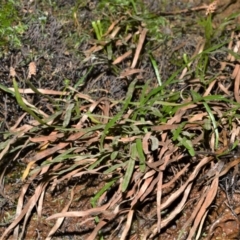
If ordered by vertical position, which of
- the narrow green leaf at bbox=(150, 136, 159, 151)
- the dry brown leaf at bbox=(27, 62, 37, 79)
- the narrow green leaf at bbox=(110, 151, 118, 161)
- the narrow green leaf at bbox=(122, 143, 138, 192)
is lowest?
the narrow green leaf at bbox=(122, 143, 138, 192)

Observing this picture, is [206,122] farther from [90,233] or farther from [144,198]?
[90,233]

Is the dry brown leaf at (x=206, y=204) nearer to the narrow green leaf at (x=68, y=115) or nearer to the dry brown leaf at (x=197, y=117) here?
the dry brown leaf at (x=197, y=117)

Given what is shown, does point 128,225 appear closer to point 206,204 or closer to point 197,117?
point 206,204

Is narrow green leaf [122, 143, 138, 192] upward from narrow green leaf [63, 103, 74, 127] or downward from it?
downward

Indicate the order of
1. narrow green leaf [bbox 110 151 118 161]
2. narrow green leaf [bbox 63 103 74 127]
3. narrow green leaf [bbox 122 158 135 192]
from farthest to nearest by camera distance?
narrow green leaf [bbox 63 103 74 127] → narrow green leaf [bbox 110 151 118 161] → narrow green leaf [bbox 122 158 135 192]

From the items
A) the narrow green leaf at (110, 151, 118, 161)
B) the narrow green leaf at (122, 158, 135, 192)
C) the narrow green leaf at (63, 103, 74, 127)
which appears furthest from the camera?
→ the narrow green leaf at (63, 103, 74, 127)

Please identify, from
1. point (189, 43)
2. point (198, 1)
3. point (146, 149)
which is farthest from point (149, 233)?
point (198, 1)

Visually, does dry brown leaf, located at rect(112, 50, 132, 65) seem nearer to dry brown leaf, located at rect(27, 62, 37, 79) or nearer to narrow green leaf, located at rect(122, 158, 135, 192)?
dry brown leaf, located at rect(27, 62, 37, 79)

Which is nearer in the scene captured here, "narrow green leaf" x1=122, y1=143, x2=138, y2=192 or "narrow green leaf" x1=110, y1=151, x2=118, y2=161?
"narrow green leaf" x1=122, y1=143, x2=138, y2=192

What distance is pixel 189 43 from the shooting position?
8.86 feet

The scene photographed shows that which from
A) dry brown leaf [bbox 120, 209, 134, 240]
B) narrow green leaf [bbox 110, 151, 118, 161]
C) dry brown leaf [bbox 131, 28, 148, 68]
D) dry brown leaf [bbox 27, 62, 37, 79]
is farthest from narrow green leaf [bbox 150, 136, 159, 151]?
dry brown leaf [bbox 27, 62, 37, 79]

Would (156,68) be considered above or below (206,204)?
above

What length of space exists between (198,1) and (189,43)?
0.26 m

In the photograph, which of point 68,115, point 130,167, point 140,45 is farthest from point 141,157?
point 140,45
